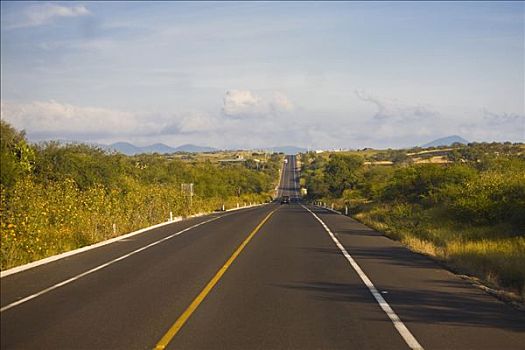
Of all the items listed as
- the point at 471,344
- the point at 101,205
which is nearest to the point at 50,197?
the point at 101,205

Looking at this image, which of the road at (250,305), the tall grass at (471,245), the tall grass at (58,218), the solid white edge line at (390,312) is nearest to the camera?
the solid white edge line at (390,312)

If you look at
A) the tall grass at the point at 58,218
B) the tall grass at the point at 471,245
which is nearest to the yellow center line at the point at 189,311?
the tall grass at the point at 58,218

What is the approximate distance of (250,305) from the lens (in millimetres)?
10898

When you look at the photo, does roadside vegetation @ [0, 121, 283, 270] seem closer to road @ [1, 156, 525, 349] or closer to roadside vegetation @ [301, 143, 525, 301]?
road @ [1, 156, 525, 349]

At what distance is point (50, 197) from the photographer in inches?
976

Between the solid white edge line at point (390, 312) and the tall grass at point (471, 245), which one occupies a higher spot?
the solid white edge line at point (390, 312)

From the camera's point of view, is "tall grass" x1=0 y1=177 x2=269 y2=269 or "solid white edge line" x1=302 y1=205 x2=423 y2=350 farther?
"tall grass" x1=0 y1=177 x2=269 y2=269

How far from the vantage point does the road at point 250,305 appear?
8.45 m

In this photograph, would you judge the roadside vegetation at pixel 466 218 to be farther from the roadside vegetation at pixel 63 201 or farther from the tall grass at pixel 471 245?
the roadside vegetation at pixel 63 201

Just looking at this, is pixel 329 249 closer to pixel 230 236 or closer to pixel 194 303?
pixel 230 236

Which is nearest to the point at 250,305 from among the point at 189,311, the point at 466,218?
the point at 189,311

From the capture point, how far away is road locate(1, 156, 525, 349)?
8.45m

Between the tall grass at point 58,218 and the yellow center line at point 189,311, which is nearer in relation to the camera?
the yellow center line at point 189,311

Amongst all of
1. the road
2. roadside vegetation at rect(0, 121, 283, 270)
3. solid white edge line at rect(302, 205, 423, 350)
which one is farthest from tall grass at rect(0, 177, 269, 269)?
solid white edge line at rect(302, 205, 423, 350)
